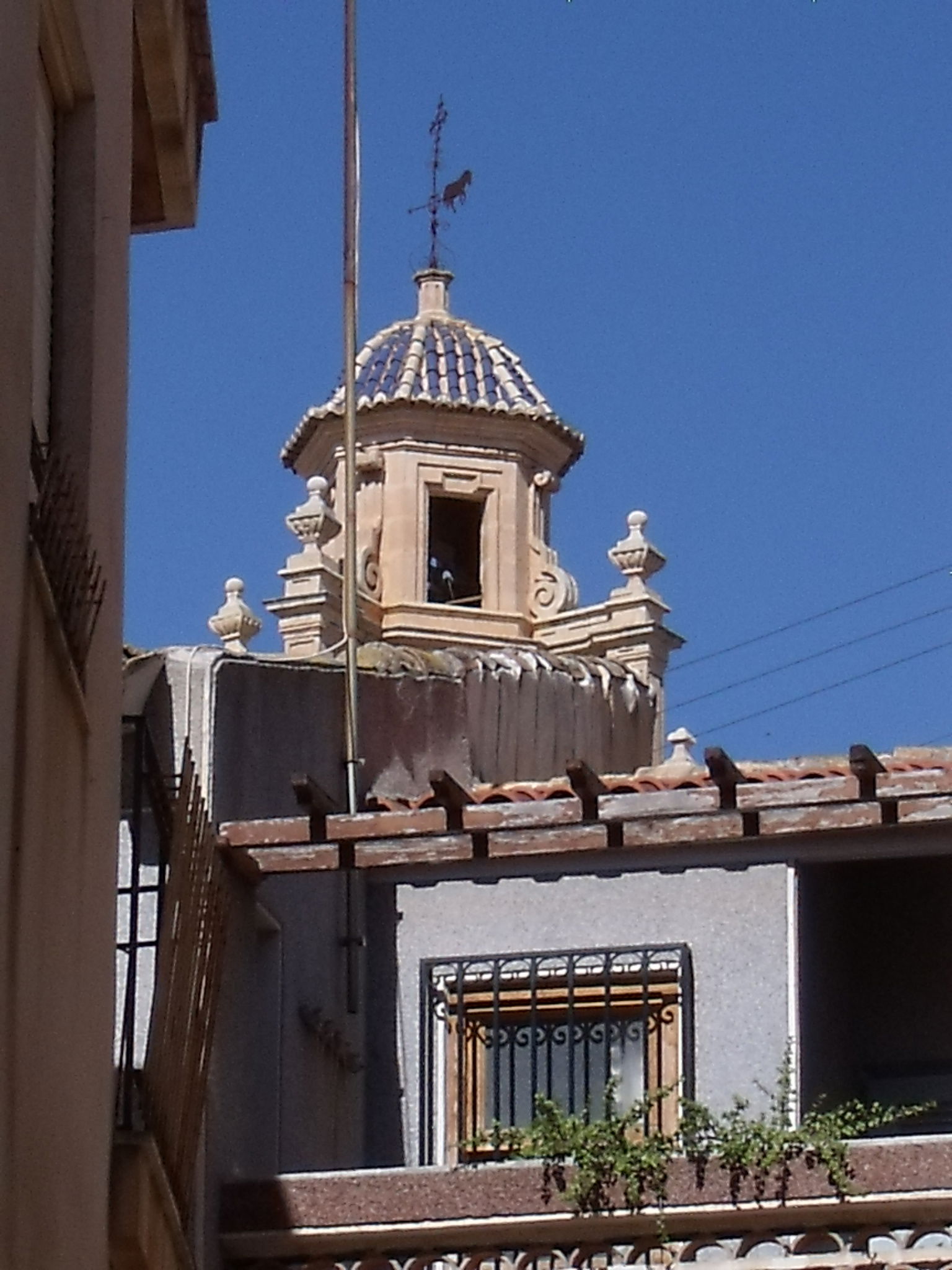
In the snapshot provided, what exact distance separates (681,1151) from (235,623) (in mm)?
16355

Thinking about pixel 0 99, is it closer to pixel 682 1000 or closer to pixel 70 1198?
pixel 70 1198

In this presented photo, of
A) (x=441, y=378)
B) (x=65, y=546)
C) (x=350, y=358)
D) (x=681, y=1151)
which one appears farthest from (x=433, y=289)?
(x=65, y=546)

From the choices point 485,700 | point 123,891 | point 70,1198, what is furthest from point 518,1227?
point 485,700

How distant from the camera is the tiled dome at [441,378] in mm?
26609

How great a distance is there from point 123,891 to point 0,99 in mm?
4283

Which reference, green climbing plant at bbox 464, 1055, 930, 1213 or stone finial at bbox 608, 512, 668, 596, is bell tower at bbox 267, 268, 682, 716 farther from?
green climbing plant at bbox 464, 1055, 930, 1213

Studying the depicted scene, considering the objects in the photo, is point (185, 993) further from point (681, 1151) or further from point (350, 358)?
point (350, 358)

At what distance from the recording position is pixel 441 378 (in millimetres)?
26906

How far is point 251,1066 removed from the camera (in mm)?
12414

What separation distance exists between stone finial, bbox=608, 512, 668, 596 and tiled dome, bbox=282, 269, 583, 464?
99cm

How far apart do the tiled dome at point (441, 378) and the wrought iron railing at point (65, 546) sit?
→ 1826 centimetres

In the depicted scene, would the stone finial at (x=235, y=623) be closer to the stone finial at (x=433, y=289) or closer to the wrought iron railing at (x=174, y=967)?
the stone finial at (x=433, y=289)

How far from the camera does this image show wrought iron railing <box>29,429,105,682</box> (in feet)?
22.9

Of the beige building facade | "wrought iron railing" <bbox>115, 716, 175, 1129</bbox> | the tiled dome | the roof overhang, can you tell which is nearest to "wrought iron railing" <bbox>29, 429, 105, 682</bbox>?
the beige building facade
